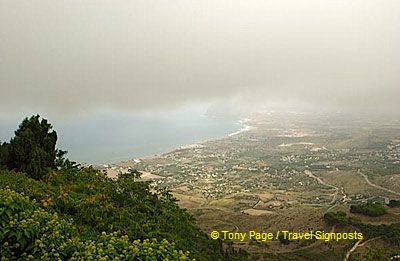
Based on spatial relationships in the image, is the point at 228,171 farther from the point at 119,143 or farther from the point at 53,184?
the point at 119,143

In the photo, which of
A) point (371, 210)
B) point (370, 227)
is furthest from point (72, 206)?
point (371, 210)

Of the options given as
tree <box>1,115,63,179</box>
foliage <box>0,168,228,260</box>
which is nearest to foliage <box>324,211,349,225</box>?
foliage <box>0,168,228,260</box>

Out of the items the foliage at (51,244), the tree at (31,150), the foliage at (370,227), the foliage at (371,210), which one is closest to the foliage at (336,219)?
the foliage at (370,227)

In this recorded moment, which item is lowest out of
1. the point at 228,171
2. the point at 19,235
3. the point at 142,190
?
the point at 228,171

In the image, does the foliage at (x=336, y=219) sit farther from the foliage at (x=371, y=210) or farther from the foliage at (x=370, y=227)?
the foliage at (x=371, y=210)

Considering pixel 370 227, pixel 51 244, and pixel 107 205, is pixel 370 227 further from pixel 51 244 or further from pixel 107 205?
pixel 51 244

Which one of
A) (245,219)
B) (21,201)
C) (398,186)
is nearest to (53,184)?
(21,201)
